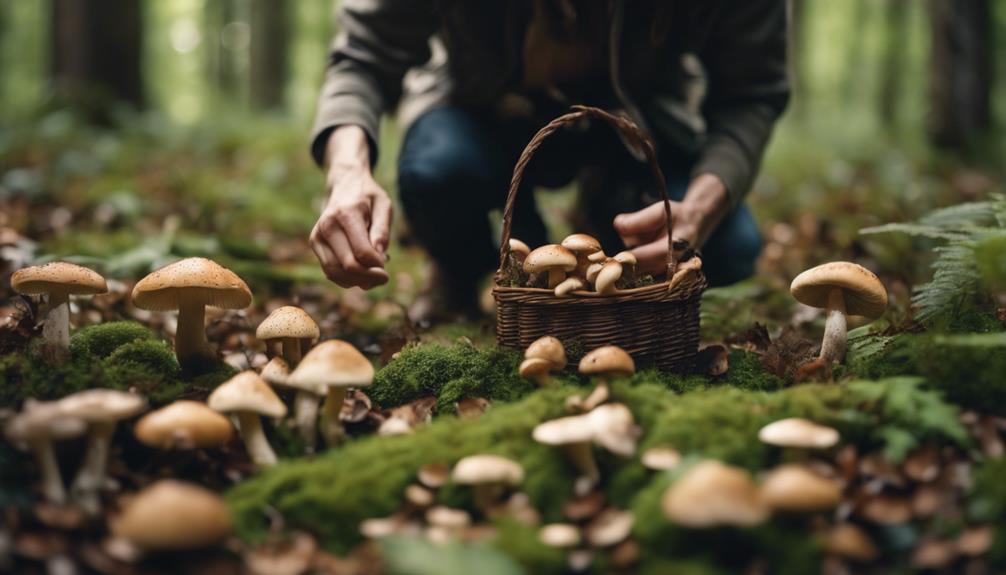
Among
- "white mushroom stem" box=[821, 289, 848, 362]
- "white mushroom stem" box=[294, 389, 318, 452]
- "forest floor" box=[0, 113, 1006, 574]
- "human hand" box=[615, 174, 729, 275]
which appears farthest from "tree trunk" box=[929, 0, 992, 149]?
"white mushroom stem" box=[294, 389, 318, 452]

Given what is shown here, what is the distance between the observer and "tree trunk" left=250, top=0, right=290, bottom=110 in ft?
43.6

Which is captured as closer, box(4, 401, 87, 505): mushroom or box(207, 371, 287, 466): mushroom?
box(4, 401, 87, 505): mushroom

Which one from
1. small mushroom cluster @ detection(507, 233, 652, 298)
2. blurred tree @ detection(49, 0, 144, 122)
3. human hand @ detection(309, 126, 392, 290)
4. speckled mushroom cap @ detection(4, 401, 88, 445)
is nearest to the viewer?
speckled mushroom cap @ detection(4, 401, 88, 445)

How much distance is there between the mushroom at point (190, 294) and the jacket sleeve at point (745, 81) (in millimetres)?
2449

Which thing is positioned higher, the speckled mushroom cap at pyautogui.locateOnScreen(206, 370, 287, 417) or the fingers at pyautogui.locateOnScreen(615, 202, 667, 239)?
the fingers at pyautogui.locateOnScreen(615, 202, 667, 239)

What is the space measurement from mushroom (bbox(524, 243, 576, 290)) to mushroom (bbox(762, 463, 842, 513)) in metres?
1.15

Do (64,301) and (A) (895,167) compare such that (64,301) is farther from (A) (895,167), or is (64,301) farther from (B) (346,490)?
(A) (895,167)

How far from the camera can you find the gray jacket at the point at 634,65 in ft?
12.0

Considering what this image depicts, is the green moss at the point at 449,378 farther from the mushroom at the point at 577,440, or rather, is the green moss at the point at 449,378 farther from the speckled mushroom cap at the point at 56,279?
the speckled mushroom cap at the point at 56,279

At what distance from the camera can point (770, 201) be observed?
307 inches

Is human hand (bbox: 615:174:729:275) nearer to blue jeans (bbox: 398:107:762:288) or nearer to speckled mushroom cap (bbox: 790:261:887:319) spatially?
blue jeans (bbox: 398:107:762:288)

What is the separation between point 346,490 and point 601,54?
2.76 m

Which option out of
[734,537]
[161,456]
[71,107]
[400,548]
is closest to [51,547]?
[161,456]

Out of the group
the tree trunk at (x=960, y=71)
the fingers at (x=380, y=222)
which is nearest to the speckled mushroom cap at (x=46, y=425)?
the fingers at (x=380, y=222)
